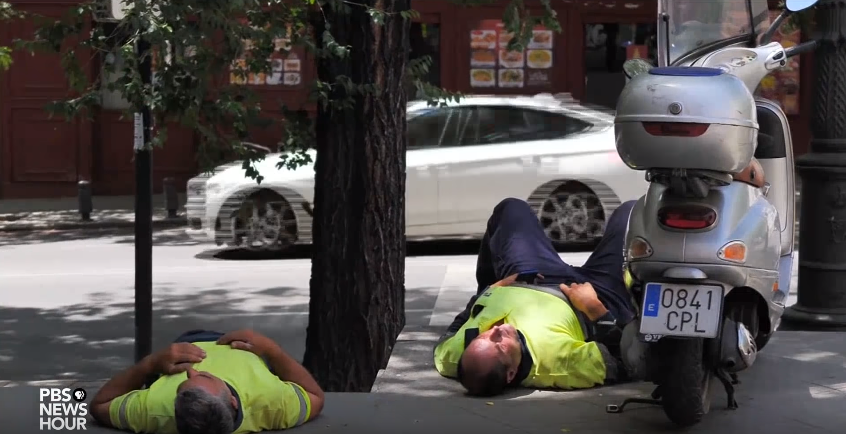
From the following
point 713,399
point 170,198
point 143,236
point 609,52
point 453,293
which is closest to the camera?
point 713,399

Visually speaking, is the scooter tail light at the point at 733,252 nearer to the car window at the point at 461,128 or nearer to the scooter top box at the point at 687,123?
the scooter top box at the point at 687,123

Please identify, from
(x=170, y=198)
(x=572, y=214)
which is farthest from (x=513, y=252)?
(x=170, y=198)

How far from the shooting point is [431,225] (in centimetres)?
1269

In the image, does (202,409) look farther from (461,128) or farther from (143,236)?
(461,128)

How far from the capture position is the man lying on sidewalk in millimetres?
4207

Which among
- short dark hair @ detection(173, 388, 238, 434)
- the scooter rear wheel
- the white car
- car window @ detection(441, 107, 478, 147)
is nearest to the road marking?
the white car

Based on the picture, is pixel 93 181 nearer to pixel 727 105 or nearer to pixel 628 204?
pixel 628 204

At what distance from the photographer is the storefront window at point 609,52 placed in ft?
63.6

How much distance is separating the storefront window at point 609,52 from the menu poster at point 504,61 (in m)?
0.68

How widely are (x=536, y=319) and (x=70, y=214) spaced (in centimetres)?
1324

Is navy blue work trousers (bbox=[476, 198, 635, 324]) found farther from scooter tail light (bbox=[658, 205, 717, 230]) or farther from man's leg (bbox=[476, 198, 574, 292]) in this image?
scooter tail light (bbox=[658, 205, 717, 230])

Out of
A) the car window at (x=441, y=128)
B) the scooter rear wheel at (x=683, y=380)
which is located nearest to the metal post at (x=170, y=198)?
the car window at (x=441, y=128)

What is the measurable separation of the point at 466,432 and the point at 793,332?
8.41ft

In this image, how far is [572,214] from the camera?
12820mm
